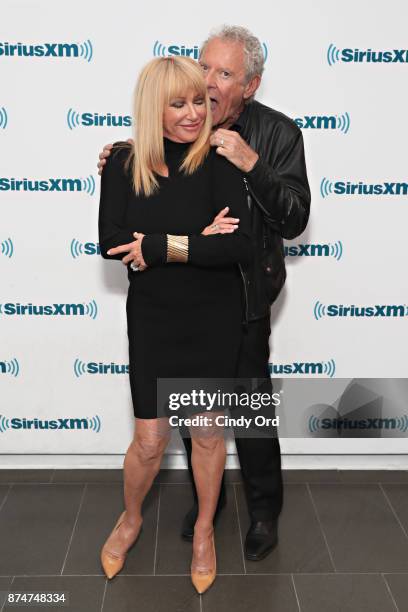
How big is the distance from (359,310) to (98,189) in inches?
48.5

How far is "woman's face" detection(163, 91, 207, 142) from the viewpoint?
2186 mm

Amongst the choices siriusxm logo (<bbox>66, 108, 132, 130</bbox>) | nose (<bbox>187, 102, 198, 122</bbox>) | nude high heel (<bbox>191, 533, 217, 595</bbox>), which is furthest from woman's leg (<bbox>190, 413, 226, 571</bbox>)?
siriusxm logo (<bbox>66, 108, 132, 130</bbox>)

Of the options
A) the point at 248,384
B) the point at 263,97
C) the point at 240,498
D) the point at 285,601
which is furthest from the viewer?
the point at 240,498

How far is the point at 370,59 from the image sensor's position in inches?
112

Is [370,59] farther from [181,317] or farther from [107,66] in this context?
[181,317]

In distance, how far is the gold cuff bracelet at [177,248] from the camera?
7.30 ft

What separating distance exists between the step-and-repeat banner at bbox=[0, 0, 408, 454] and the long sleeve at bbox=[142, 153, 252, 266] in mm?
736

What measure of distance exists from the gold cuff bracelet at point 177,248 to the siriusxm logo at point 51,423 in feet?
4.31

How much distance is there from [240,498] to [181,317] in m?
1.14

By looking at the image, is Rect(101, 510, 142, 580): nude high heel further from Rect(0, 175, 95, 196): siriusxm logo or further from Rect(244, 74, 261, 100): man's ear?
Rect(244, 74, 261, 100): man's ear

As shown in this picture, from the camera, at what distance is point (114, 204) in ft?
7.52

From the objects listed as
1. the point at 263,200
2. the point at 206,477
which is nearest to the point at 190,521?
the point at 206,477

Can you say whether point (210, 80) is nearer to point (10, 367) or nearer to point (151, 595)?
point (10, 367)

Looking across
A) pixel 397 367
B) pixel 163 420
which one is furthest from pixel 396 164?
pixel 163 420
